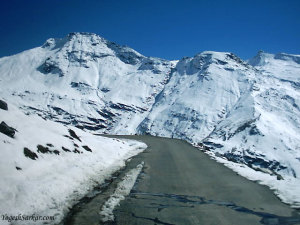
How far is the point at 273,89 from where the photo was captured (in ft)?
433

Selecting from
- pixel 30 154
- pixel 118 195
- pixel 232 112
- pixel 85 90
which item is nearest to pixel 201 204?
pixel 118 195

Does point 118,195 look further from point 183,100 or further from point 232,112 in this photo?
point 183,100

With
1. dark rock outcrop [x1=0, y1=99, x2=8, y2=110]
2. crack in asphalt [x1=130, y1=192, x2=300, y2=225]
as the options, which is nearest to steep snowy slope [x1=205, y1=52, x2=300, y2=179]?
dark rock outcrop [x1=0, y1=99, x2=8, y2=110]

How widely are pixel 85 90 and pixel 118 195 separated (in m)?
162

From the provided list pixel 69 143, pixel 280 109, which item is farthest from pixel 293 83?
pixel 69 143

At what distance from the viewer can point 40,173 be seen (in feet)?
33.8

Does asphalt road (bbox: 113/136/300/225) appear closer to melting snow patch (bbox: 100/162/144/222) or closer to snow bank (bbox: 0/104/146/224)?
melting snow patch (bbox: 100/162/144/222)

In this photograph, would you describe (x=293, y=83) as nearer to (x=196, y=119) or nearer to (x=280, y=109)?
(x=280, y=109)

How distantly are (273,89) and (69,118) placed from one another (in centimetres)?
10270

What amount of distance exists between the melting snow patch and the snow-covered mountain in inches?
2677

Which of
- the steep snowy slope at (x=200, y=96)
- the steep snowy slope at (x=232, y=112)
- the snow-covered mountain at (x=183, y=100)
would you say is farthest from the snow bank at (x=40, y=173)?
the steep snowy slope at (x=200, y=96)

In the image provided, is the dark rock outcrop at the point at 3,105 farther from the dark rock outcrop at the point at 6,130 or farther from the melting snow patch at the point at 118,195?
the melting snow patch at the point at 118,195

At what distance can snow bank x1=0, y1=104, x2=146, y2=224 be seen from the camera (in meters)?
7.15

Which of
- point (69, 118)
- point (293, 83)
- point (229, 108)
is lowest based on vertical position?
point (69, 118)
